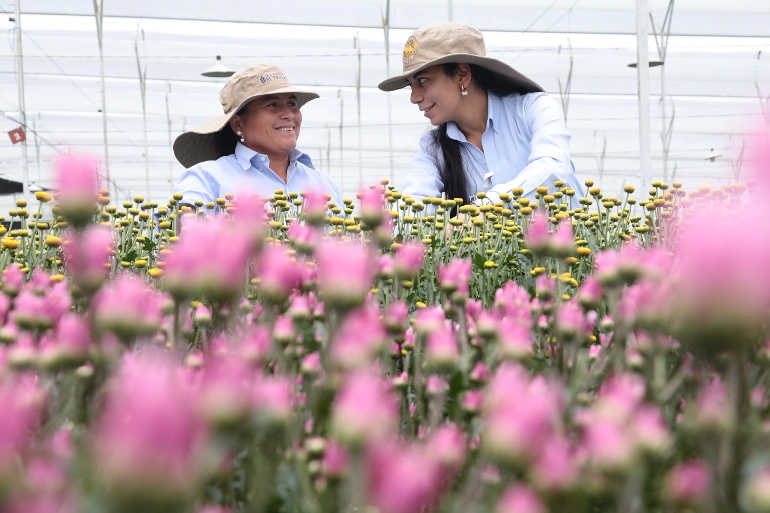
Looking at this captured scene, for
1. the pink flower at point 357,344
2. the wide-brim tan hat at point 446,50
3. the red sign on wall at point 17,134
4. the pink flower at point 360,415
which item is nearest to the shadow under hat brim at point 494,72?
the wide-brim tan hat at point 446,50

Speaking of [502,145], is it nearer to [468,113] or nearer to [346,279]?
[468,113]

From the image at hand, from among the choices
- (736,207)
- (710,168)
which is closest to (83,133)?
(710,168)

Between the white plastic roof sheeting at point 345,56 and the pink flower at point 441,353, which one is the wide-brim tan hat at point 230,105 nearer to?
the pink flower at point 441,353

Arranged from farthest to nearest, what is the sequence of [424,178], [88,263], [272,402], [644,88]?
[644,88] → [424,178] → [88,263] → [272,402]

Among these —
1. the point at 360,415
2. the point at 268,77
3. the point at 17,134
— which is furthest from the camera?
the point at 17,134

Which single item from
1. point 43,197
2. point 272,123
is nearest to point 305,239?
point 43,197

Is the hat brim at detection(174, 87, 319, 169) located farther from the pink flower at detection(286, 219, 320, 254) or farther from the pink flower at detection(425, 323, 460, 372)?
the pink flower at detection(425, 323, 460, 372)

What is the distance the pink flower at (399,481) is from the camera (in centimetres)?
34

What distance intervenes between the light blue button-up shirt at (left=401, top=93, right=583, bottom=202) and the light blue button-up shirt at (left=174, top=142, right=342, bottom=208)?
1.24ft

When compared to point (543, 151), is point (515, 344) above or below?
below

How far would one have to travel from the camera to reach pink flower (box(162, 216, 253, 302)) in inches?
17.6

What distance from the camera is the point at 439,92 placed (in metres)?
3.03

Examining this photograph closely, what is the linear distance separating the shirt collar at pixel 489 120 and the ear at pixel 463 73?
0.13m

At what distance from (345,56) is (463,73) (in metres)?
13.6
